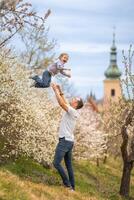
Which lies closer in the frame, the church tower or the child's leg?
the child's leg

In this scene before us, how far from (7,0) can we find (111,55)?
565 feet

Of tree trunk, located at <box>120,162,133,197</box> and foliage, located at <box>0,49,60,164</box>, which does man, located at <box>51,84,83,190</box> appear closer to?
foliage, located at <box>0,49,60,164</box>

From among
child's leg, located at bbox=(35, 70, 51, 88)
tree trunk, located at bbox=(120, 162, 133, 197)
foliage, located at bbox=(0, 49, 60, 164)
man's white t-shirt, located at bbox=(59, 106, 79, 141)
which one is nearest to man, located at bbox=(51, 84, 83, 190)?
man's white t-shirt, located at bbox=(59, 106, 79, 141)

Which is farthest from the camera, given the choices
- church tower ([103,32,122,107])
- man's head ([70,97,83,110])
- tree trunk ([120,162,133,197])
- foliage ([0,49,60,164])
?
church tower ([103,32,122,107])

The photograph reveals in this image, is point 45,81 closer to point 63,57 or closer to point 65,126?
point 63,57

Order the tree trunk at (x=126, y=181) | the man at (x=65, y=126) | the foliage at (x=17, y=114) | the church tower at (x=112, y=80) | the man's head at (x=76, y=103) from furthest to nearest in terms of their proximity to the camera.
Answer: the church tower at (x=112, y=80), the tree trunk at (x=126, y=181), the foliage at (x=17, y=114), the man's head at (x=76, y=103), the man at (x=65, y=126)

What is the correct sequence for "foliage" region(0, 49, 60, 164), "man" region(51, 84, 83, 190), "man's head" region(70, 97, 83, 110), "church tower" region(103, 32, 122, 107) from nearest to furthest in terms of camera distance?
"man" region(51, 84, 83, 190)
"man's head" region(70, 97, 83, 110)
"foliage" region(0, 49, 60, 164)
"church tower" region(103, 32, 122, 107)

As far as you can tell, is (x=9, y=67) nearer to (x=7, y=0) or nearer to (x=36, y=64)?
(x=7, y=0)

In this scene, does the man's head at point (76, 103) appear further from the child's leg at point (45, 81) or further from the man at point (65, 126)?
the child's leg at point (45, 81)

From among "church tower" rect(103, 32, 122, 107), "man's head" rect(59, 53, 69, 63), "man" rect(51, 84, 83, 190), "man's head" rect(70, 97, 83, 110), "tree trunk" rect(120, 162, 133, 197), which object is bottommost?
"tree trunk" rect(120, 162, 133, 197)

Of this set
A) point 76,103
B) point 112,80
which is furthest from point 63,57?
point 112,80

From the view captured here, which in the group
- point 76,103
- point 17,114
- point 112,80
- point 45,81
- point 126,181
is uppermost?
point 112,80

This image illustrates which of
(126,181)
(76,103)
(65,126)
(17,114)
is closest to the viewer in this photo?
(65,126)

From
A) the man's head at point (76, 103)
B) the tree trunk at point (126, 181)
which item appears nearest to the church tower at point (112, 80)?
the tree trunk at point (126, 181)
